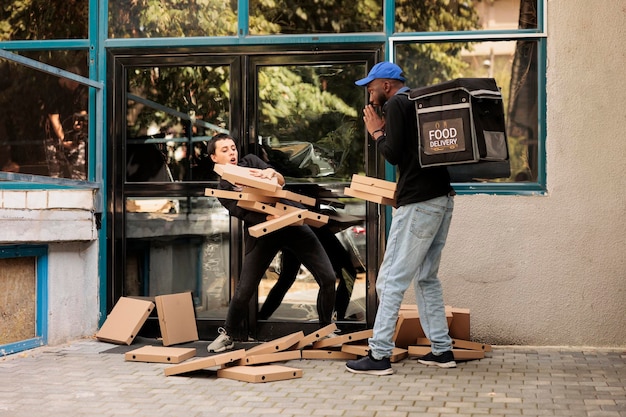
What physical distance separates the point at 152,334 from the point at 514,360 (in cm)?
324

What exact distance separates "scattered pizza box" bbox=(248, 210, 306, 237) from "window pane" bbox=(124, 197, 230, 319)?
1.18 m

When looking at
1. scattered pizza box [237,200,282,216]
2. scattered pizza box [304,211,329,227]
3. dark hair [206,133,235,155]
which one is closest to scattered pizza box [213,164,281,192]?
scattered pizza box [237,200,282,216]

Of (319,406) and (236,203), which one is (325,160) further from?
(319,406)

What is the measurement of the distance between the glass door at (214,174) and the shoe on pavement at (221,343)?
20.2 inches

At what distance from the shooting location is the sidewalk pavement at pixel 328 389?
5.52 metres

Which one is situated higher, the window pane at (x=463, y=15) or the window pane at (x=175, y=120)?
the window pane at (x=463, y=15)

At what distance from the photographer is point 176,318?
8.16 metres

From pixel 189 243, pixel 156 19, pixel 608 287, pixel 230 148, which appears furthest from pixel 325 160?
pixel 608 287

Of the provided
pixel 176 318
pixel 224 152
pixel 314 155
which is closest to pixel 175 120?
pixel 224 152

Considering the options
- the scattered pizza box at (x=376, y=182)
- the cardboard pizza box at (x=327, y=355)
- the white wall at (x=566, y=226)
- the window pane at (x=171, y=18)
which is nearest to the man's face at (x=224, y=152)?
the window pane at (x=171, y=18)

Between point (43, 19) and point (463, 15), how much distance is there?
3.88 meters

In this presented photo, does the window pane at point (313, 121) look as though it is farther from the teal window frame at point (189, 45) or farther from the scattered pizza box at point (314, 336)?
the scattered pizza box at point (314, 336)

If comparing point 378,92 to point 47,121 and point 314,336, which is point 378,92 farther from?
point 47,121

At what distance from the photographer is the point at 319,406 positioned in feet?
18.5
